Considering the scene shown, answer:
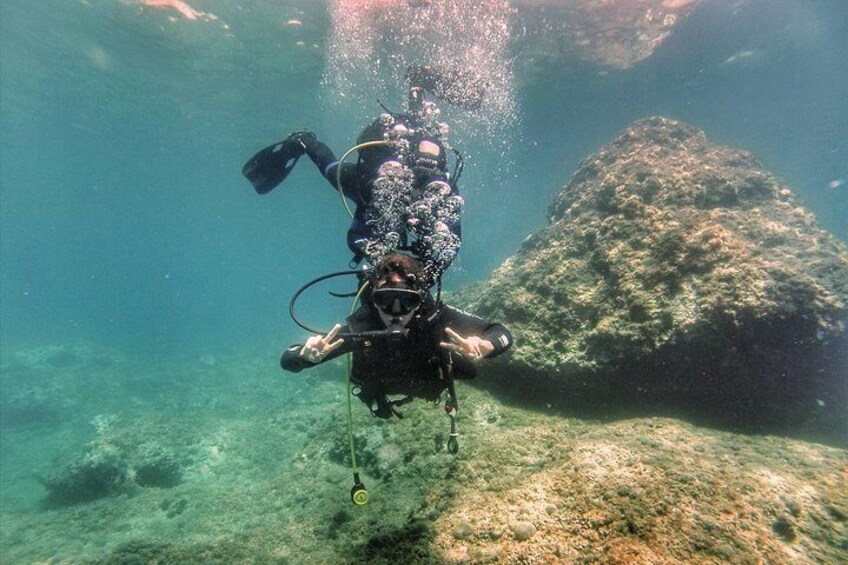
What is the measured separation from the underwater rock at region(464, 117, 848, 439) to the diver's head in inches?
102

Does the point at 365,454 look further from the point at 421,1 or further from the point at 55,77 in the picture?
the point at 55,77

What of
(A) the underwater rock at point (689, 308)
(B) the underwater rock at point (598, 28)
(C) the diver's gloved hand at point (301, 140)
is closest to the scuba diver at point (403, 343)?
(A) the underwater rock at point (689, 308)

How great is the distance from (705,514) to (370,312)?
3.14 metres

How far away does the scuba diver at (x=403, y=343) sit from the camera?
12.2 ft

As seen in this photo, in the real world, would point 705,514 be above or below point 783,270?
below

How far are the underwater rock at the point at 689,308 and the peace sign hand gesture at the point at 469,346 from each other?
2202 mm

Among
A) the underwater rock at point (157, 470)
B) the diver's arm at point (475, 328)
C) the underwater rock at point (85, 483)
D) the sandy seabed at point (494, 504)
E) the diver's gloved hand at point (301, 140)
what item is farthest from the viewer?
the underwater rock at point (157, 470)

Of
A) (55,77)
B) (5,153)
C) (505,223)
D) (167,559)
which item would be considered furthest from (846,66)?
(5,153)

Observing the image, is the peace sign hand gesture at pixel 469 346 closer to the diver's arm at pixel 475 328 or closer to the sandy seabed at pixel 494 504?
the diver's arm at pixel 475 328

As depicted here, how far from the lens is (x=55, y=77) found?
2597 centimetres

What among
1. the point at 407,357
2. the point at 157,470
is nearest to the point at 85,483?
the point at 157,470

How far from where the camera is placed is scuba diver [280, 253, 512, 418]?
12.2ft

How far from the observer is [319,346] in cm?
368

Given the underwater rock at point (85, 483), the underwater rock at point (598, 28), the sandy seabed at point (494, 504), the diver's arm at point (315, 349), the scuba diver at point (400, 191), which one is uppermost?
the underwater rock at point (598, 28)
